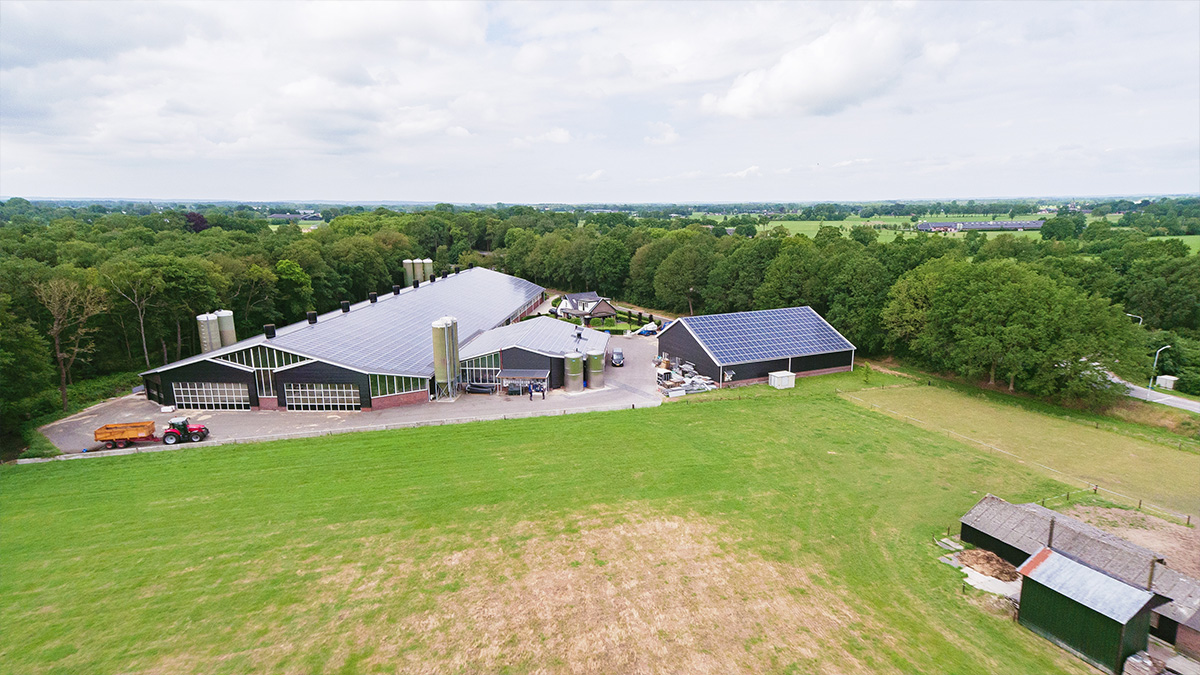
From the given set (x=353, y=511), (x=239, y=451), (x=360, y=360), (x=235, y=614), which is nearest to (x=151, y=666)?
(x=235, y=614)

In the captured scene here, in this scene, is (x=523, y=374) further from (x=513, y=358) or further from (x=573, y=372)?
(x=573, y=372)

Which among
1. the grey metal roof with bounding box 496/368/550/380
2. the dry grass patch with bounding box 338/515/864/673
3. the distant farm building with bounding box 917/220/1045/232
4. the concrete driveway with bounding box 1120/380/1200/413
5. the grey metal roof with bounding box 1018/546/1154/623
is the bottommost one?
the concrete driveway with bounding box 1120/380/1200/413

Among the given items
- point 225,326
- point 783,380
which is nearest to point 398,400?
point 225,326

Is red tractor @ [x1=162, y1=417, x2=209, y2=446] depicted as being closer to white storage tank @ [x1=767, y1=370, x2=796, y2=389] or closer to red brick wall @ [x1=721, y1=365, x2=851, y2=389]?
red brick wall @ [x1=721, y1=365, x2=851, y2=389]

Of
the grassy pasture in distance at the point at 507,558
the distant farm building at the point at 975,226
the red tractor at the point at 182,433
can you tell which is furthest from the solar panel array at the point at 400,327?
the distant farm building at the point at 975,226

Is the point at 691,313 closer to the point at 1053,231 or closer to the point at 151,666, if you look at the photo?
the point at 151,666

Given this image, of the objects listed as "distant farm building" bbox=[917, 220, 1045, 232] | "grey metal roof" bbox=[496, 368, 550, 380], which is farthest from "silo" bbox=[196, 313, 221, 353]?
"distant farm building" bbox=[917, 220, 1045, 232]
